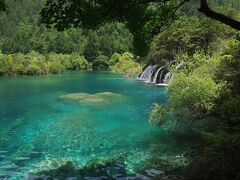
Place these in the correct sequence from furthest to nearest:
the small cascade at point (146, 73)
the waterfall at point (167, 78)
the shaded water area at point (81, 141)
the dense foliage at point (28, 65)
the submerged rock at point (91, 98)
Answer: the dense foliage at point (28, 65) < the small cascade at point (146, 73) < the waterfall at point (167, 78) < the submerged rock at point (91, 98) < the shaded water area at point (81, 141)

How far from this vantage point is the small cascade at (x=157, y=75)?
241 feet

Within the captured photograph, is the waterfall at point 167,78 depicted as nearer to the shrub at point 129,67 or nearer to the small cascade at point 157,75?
the small cascade at point 157,75

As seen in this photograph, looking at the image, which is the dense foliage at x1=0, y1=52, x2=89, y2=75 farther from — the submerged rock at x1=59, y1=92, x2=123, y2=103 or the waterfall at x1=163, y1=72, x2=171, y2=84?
the submerged rock at x1=59, y1=92, x2=123, y2=103

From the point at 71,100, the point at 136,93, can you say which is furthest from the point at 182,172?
the point at 136,93

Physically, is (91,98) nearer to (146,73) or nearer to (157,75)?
(157,75)

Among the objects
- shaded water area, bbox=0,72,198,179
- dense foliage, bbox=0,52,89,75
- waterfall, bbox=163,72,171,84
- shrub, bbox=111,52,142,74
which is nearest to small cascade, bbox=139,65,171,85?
waterfall, bbox=163,72,171,84

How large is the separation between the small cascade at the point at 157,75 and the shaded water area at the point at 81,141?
25120mm

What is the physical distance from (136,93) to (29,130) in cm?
2725

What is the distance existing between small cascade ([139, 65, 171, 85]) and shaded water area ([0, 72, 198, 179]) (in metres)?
25.1

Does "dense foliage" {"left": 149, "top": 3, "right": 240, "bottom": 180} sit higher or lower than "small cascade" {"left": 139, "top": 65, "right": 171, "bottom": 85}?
higher

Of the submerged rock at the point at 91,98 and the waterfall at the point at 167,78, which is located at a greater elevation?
the waterfall at the point at 167,78

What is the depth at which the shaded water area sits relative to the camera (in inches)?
810

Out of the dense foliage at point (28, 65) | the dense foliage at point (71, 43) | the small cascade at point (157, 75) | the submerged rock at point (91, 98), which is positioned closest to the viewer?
the submerged rock at point (91, 98)

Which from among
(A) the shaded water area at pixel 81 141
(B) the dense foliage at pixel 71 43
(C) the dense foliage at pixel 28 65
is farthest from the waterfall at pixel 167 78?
(B) the dense foliage at pixel 71 43
